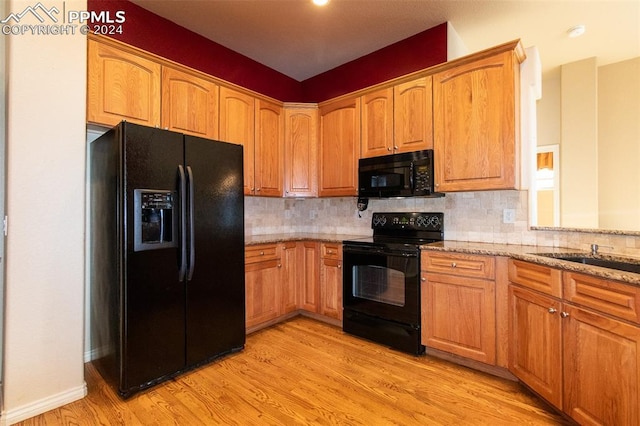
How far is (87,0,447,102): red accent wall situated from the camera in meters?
2.67

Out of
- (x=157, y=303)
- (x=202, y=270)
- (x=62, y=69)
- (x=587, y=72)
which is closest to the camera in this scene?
(x=62, y=69)

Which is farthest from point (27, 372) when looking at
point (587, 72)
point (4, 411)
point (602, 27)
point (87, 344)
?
point (587, 72)

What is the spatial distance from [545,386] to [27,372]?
9.57 feet

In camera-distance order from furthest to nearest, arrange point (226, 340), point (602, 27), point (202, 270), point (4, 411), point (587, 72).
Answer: point (587, 72), point (602, 27), point (226, 340), point (202, 270), point (4, 411)

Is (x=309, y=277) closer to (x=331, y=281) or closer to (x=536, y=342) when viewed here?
(x=331, y=281)

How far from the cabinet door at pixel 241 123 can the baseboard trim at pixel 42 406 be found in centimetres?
188

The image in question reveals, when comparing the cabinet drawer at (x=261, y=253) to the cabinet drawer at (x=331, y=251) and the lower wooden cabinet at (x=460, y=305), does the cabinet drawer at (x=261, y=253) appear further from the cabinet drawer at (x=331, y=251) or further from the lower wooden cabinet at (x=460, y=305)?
the lower wooden cabinet at (x=460, y=305)

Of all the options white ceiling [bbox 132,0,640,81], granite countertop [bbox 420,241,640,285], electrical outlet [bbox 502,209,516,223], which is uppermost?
white ceiling [bbox 132,0,640,81]

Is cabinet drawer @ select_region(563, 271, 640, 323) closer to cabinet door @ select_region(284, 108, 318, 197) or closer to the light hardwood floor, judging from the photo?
the light hardwood floor

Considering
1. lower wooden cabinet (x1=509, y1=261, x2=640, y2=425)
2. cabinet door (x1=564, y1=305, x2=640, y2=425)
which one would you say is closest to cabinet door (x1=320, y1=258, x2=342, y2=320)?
lower wooden cabinet (x1=509, y1=261, x2=640, y2=425)

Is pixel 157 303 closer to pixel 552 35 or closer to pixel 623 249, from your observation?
pixel 623 249

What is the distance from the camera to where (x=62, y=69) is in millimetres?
1902

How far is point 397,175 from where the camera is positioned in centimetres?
281

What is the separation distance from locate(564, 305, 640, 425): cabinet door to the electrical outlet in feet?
3.38
